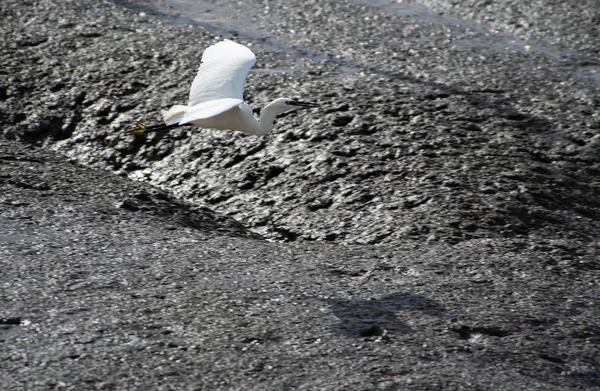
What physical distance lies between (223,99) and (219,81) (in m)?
0.26

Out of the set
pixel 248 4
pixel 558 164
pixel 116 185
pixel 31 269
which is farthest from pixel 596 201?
pixel 248 4

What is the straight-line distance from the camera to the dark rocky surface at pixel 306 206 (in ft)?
7.35

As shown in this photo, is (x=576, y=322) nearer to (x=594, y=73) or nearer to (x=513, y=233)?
(x=513, y=233)

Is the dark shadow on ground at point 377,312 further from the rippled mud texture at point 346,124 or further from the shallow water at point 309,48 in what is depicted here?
the shallow water at point 309,48

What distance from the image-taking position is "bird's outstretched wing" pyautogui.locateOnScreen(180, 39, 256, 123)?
9.62ft

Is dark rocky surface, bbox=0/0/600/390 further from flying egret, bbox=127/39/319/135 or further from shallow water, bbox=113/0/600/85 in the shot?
flying egret, bbox=127/39/319/135

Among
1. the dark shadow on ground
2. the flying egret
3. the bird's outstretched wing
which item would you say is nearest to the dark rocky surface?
the dark shadow on ground

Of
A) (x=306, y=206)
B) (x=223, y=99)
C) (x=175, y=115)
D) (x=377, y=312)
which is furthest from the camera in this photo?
(x=306, y=206)

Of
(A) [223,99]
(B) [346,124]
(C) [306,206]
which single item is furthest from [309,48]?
(A) [223,99]

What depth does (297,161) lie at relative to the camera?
3748 mm

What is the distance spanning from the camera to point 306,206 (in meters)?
3.50

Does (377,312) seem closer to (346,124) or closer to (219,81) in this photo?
(219,81)

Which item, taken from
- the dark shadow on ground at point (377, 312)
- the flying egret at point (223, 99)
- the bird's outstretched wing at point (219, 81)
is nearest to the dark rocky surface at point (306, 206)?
the dark shadow on ground at point (377, 312)

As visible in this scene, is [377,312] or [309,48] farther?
[309,48]
